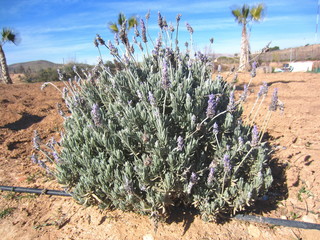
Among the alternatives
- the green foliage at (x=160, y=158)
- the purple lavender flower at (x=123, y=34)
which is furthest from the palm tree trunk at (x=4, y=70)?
the purple lavender flower at (x=123, y=34)

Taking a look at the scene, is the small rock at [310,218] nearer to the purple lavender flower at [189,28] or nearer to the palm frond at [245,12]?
the purple lavender flower at [189,28]

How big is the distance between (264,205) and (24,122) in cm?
534

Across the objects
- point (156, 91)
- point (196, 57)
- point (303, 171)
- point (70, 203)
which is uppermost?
point (196, 57)

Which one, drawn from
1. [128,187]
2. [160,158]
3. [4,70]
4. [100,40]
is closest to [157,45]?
[100,40]

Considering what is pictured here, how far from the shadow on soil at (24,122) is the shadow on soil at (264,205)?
172 inches

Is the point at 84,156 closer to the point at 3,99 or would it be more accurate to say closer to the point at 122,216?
the point at 122,216

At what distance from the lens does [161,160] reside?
6.03 feet

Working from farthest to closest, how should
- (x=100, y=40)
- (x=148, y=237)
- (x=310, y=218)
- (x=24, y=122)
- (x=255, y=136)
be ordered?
1. (x=24, y=122)
2. (x=100, y=40)
3. (x=310, y=218)
4. (x=148, y=237)
5. (x=255, y=136)

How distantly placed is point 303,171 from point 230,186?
1.22 metres

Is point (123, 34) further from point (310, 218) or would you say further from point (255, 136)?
point (310, 218)

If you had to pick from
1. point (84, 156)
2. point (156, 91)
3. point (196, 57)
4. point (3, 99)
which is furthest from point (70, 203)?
Result: point (3, 99)

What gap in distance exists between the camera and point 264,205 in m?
2.38

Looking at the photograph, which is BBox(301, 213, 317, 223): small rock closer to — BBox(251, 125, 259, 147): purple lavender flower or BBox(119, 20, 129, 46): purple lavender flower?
BBox(251, 125, 259, 147): purple lavender flower

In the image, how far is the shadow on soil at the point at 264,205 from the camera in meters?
2.15
